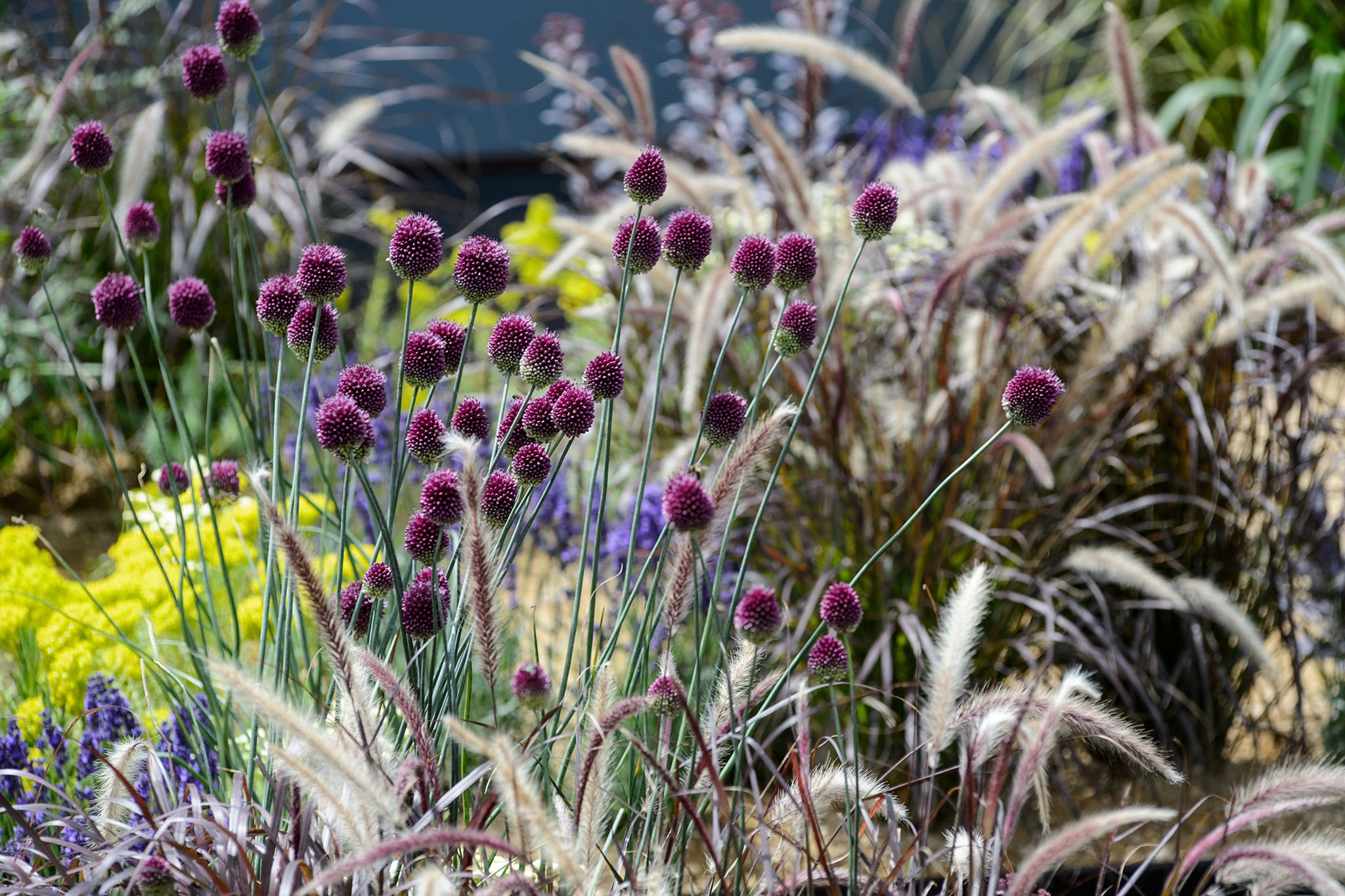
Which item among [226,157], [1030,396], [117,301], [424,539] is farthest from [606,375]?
[117,301]

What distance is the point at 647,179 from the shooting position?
60.3 inches

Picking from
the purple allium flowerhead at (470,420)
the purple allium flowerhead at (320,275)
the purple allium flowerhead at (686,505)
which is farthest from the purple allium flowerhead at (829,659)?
the purple allium flowerhead at (320,275)

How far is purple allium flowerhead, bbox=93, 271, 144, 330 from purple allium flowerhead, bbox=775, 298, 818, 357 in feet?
3.06

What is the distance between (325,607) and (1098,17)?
8.97 metres

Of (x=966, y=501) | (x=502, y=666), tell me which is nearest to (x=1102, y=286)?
(x=966, y=501)

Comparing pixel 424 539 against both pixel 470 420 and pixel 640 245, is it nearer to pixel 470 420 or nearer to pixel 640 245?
pixel 470 420

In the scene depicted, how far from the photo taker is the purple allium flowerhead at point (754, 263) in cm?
149

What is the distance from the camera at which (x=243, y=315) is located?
1685 mm

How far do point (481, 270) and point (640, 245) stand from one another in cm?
23

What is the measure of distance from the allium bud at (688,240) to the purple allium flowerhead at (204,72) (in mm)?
699

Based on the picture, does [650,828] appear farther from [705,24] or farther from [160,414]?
[705,24]

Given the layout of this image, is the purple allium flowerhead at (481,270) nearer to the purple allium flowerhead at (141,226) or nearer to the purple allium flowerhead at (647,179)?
the purple allium flowerhead at (647,179)

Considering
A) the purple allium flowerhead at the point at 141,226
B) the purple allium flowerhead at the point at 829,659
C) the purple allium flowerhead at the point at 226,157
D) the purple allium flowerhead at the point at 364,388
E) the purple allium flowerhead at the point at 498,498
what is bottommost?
the purple allium flowerhead at the point at 829,659

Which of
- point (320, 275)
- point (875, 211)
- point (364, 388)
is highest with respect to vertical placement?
point (875, 211)
